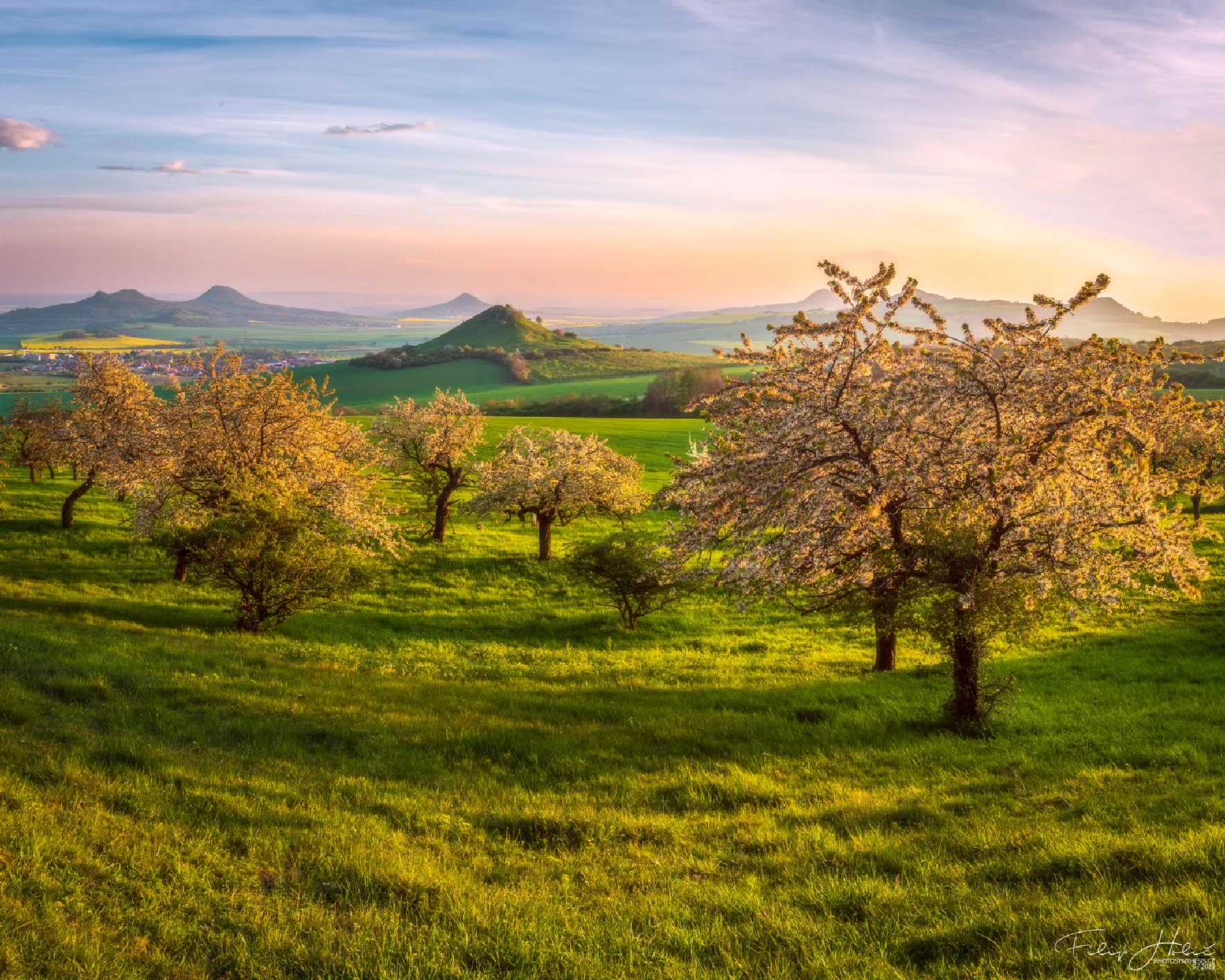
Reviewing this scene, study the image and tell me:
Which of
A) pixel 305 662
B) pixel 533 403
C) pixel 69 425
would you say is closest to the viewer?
pixel 305 662

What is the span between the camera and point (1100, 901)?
821cm

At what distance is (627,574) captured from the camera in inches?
1182

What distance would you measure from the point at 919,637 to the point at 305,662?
1701 cm

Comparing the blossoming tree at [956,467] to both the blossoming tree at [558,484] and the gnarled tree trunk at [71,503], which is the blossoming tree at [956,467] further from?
the gnarled tree trunk at [71,503]

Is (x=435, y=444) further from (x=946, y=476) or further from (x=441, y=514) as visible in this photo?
(x=946, y=476)

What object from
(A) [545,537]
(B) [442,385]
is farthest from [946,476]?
(B) [442,385]

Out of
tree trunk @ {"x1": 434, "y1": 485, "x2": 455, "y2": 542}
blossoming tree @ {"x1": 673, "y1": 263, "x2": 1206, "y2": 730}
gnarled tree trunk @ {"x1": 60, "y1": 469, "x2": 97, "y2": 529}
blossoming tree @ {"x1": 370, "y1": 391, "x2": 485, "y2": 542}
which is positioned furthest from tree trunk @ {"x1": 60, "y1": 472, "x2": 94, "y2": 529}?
blossoming tree @ {"x1": 673, "y1": 263, "x2": 1206, "y2": 730}

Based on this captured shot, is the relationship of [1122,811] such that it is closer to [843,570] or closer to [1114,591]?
[1114,591]

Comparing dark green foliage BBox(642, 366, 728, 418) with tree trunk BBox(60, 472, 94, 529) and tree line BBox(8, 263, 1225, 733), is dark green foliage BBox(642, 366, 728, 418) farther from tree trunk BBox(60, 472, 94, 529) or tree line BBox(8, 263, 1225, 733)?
tree line BBox(8, 263, 1225, 733)

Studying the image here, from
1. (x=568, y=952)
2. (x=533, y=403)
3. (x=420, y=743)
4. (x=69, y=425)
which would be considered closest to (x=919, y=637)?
(x=420, y=743)
